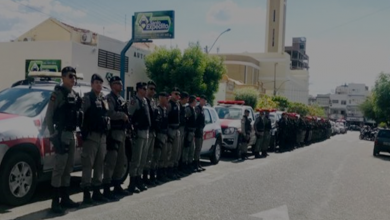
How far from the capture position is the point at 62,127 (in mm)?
6367

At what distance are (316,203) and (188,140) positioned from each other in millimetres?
3780

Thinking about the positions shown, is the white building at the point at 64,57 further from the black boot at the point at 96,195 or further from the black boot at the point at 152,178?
the black boot at the point at 96,195

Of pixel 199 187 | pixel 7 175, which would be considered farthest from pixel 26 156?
pixel 199 187

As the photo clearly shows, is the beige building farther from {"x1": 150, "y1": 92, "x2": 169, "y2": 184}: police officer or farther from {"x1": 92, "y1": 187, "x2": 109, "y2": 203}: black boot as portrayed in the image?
{"x1": 92, "y1": 187, "x2": 109, "y2": 203}: black boot

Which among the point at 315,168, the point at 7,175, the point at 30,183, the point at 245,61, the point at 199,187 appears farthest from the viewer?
the point at 245,61

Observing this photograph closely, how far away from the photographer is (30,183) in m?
6.64

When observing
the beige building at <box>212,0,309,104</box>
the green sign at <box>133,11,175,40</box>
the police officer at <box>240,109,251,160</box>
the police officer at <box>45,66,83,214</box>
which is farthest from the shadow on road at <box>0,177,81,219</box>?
the beige building at <box>212,0,309,104</box>

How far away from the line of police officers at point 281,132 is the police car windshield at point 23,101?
8892 millimetres

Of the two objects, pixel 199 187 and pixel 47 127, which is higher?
pixel 47 127

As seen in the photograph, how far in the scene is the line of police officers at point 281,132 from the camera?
1526 cm

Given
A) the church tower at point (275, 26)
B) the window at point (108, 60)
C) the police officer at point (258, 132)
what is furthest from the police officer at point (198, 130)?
the church tower at point (275, 26)

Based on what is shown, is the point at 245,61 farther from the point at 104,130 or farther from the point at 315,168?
the point at 104,130

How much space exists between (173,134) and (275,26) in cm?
8988

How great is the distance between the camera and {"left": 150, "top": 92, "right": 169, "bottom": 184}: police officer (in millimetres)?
9062
